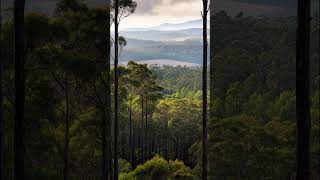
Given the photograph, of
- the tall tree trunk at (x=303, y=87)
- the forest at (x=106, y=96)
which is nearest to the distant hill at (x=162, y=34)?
the forest at (x=106, y=96)

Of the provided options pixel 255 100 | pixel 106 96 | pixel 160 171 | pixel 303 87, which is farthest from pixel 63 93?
pixel 160 171

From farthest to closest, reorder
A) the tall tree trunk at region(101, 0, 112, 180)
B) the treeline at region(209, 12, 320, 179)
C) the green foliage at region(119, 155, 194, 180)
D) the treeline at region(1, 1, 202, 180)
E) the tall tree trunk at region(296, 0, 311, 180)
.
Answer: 1. the green foliage at region(119, 155, 194, 180)
2. the treeline at region(209, 12, 320, 179)
3. the tall tree trunk at region(101, 0, 112, 180)
4. the treeline at region(1, 1, 202, 180)
5. the tall tree trunk at region(296, 0, 311, 180)

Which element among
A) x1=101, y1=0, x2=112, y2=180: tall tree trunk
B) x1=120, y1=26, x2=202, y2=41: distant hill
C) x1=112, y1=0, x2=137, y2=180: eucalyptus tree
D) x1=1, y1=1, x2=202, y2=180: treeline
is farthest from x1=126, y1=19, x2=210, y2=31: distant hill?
x1=1, y1=1, x2=202, y2=180: treeline

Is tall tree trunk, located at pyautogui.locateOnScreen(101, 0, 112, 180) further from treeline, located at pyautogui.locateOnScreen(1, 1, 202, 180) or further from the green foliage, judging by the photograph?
the green foliage

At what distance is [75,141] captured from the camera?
5.97m

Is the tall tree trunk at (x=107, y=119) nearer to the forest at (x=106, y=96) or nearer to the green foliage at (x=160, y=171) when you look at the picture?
the forest at (x=106, y=96)

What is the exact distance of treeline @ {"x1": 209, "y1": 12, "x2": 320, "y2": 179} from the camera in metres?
6.51

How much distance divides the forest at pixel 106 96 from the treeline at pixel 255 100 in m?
0.02

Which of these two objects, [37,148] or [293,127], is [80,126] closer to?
Answer: [37,148]

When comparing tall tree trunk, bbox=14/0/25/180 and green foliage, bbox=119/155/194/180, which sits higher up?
tall tree trunk, bbox=14/0/25/180

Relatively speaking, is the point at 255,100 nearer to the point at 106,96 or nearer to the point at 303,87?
the point at 106,96

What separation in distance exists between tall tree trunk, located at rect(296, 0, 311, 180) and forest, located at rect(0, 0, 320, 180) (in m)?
2.16

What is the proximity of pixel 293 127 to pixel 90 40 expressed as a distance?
346 centimetres

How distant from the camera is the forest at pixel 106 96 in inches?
221
